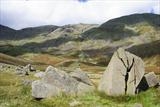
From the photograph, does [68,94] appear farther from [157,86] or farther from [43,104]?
[157,86]

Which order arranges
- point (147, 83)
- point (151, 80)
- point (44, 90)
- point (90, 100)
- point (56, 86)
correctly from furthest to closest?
1. point (151, 80)
2. point (147, 83)
3. point (56, 86)
4. point (44, 90)
5. point (90, 100)

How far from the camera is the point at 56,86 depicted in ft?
98.5

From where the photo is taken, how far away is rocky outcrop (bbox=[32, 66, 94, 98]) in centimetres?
2950

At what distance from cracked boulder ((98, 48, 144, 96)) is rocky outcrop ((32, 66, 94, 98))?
137cm

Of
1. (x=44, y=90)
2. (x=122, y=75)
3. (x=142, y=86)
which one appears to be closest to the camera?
(x=44, y=90)

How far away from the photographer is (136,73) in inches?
1246

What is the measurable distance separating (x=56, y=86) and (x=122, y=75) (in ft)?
16.2

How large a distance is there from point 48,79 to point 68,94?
2244 millimetres

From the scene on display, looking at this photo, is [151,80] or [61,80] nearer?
[61,80]

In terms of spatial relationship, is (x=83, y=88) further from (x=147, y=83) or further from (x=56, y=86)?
(x=147, y=83)

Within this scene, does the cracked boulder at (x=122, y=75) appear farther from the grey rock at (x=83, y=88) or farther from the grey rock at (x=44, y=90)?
the grey rock at (x=44, y=90)

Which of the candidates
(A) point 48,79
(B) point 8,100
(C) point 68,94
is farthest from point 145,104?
(B) point 8,100

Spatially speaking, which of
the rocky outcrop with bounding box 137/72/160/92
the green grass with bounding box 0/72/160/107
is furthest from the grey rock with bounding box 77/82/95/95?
the rocky outcrop with bounding box 137/72/160/92

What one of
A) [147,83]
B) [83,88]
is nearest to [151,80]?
[147,83]
